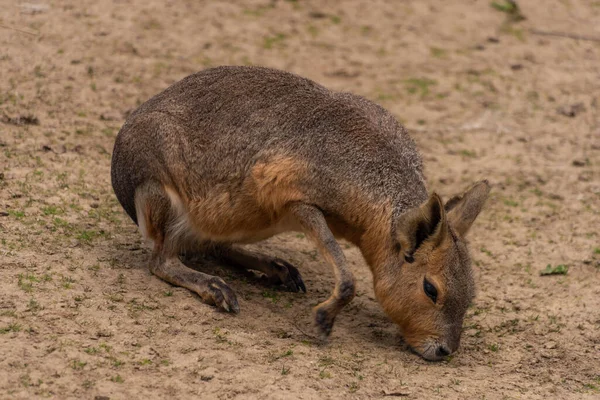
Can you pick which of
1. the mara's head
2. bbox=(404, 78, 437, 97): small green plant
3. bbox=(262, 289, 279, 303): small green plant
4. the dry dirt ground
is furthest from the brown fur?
bbox=(404, 78, 437, 97): small green plant

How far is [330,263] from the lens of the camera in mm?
5023

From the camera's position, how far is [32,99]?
23.9 ft

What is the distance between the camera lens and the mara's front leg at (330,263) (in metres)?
4.91

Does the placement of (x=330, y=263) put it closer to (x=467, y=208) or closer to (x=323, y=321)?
(x=323, y=321)

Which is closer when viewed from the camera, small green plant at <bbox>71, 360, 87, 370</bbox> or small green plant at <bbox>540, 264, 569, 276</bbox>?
small green plant at <bbox>71, 360, 87, 370</bbox>

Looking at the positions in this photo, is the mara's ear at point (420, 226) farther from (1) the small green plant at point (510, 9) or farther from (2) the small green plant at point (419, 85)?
(1) the small green plant at point (510, 9)

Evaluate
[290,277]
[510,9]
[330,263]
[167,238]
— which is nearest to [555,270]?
[290,277]

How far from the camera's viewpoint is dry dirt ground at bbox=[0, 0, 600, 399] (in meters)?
4.48

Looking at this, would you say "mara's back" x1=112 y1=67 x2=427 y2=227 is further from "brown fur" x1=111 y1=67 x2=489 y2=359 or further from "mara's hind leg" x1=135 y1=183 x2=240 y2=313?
"mara's hind leg" x1=135 y1=183 x2=240 y2=313

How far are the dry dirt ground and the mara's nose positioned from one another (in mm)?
83

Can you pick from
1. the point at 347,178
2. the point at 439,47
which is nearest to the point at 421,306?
the point at 347,178

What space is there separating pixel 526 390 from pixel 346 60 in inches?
215

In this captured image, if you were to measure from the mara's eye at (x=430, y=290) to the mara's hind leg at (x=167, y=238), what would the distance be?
1.22 metres

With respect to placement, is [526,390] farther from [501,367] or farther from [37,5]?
[37,5]
